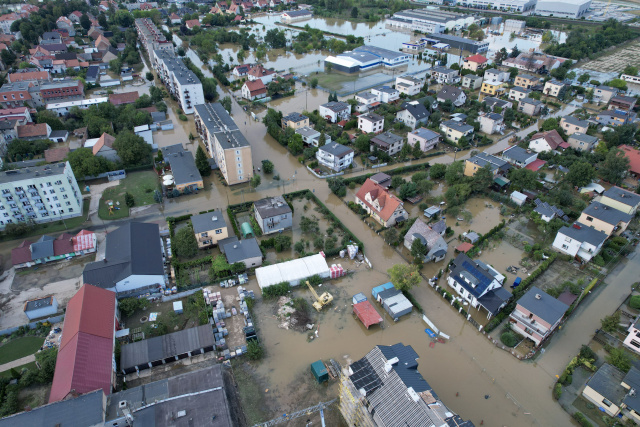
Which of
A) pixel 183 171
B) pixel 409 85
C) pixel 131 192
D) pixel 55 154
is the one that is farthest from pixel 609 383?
pixel 55 154

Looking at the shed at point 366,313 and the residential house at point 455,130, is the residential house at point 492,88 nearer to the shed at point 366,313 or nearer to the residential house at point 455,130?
the residential house at point 455,130

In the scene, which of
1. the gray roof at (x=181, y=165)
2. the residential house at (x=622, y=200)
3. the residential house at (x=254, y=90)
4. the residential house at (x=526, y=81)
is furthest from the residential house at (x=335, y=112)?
the residential house at (x=526, y=81)

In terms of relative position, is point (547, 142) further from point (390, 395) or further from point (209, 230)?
point (390, 395)

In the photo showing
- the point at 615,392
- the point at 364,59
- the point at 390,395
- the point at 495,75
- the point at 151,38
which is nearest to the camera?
the point at 390,395

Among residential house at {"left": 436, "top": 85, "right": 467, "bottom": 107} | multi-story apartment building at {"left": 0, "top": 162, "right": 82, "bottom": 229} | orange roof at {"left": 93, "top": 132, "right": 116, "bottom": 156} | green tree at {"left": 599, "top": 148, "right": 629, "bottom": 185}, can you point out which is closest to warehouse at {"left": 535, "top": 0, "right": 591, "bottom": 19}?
residential house at {"left": 436, "top": 85, "right": 467, "bottom": 107}

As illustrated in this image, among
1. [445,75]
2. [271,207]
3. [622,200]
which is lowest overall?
[271,207]

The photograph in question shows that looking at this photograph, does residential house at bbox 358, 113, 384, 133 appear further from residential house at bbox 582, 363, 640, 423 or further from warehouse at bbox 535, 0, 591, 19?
warehouse at bbox 535, 0, 591, 19
